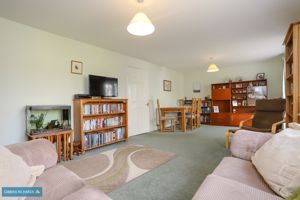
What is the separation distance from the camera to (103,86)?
3582 mm

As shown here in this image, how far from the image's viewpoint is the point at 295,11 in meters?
2.31

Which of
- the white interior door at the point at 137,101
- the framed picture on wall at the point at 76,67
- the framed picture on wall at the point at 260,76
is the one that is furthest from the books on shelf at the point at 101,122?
the framed picture on wall at the point at 260,76

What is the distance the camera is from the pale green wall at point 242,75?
5293mm

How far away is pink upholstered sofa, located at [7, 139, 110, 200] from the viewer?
955 mm

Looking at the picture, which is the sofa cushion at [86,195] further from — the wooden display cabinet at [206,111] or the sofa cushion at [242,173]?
the wooden display cabinet at [206,111]

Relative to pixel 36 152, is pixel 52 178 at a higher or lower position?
lower

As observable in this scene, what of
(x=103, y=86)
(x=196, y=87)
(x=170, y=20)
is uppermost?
(x=170, y=20)

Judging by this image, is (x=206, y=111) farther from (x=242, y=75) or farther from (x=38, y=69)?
(x=38, y=69)

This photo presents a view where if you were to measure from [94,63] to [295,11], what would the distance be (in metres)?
3.67

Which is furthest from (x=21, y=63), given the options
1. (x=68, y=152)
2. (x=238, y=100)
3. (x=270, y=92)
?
(x=270, y=92)

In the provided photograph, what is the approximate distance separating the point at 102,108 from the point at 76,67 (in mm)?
1004

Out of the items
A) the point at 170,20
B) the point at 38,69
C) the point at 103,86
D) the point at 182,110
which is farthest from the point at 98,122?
the point at 182,110

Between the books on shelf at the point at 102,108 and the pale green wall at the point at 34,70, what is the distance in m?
0.39

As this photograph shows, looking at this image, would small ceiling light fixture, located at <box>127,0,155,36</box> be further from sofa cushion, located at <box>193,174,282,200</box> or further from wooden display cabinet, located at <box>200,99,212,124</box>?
wooden display cabinet, located at <box>200,99,212,124</box>
